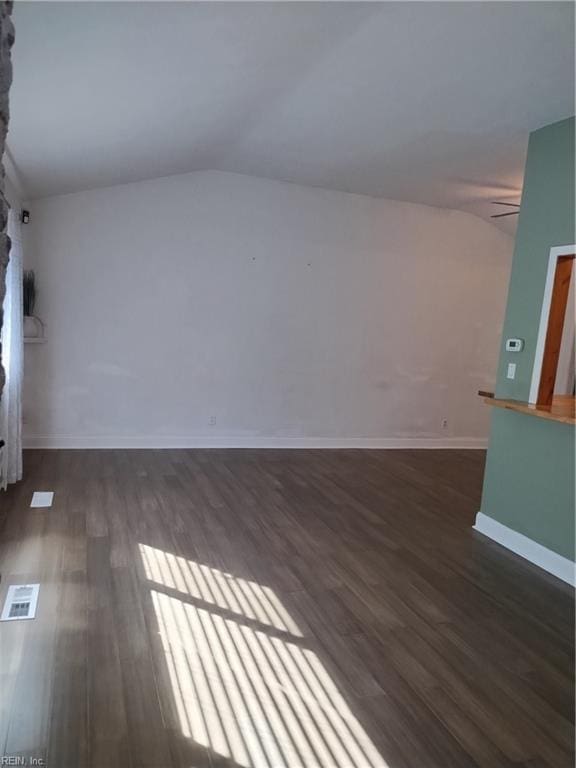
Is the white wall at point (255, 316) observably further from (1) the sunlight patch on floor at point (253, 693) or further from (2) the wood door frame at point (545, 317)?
(1) the sunlight patch on floor at point (253, 693)

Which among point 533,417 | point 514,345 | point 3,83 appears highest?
point 3,83

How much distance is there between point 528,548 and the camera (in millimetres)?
3533

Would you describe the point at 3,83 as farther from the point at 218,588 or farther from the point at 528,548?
the point at 528,548

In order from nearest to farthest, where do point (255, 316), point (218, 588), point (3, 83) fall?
point (3, 83) → point (218, 588) → point (255, 316)

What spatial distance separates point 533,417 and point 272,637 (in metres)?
2.26

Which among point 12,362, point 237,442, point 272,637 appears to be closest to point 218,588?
point 272,637

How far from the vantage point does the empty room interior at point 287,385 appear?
2.05 m

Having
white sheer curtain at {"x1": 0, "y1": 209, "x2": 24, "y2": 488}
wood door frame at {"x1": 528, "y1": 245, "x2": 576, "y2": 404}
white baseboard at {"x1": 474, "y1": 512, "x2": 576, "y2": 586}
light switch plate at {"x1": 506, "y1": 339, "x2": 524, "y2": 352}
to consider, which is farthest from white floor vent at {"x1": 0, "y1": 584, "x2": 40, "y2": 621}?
light switch plate at {"x1": 506, "y1": 339, "x2": 524, "y2": 352}

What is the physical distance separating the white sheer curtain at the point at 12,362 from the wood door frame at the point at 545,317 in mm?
3765

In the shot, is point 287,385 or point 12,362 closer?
point 12,362

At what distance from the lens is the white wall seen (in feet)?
17.3

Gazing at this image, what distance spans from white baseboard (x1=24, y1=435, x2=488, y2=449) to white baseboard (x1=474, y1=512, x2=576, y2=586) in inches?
93.0

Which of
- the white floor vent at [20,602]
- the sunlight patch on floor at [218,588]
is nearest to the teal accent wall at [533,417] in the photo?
the sunlight patch on floor at [218,588]

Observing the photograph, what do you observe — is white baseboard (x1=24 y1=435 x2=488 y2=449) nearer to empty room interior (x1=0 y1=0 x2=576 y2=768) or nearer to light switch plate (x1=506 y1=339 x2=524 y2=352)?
empty room interior (x1=0 y1=0 x2=576 y2=768)
